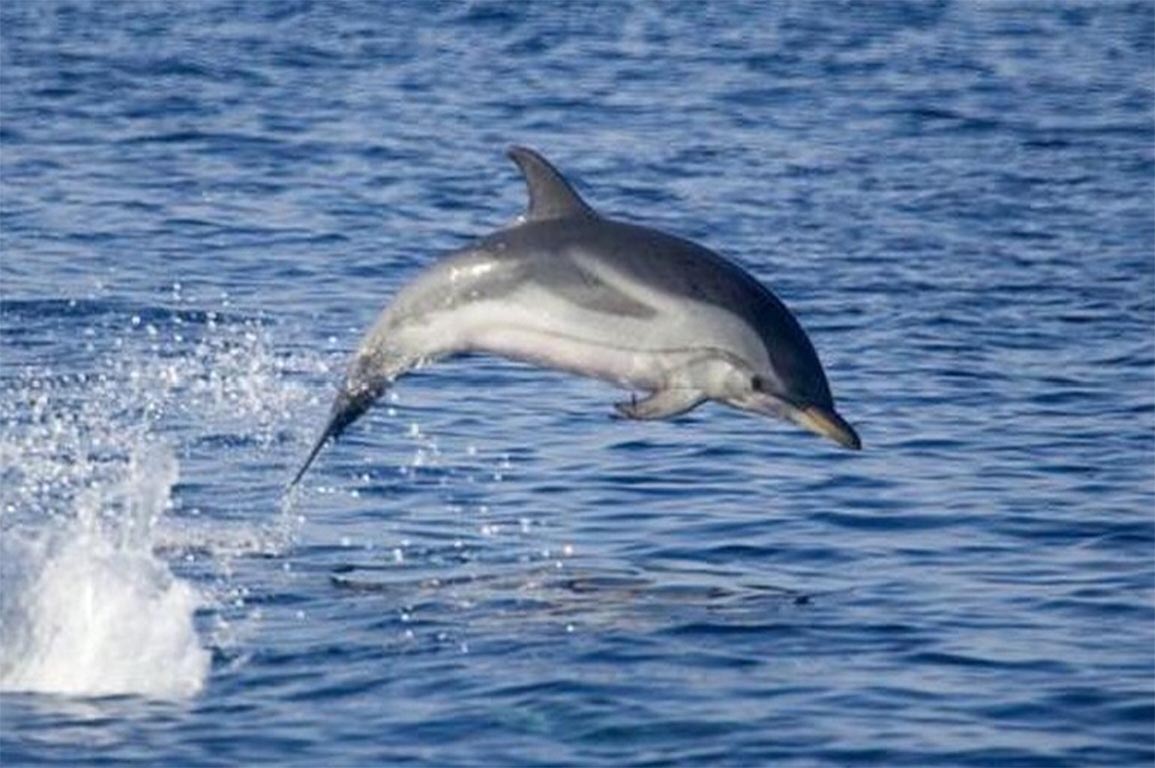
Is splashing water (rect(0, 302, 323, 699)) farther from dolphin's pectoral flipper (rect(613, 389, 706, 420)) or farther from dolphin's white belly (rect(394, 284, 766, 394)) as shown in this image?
dolphin's pectoral flipper (rect(613, 389, 706, 420))

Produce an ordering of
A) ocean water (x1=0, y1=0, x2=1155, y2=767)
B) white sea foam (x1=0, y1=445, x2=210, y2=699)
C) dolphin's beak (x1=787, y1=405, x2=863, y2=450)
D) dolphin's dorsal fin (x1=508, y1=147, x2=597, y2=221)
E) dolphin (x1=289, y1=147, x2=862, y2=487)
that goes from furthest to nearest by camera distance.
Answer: dolphin's dorsal fin (x1=508, y1=147, x2=597, y2=221) → dolphin (x1=289, y1=147, x2=862, y2=487) → dolphin's beak (x1=787, y1=405, x2=863, y2=450) → white sea foam (x1=0, y1=445, x2=210, y2=699) → ocean water (x1=0, y1=0, x2=1155, y2=767)

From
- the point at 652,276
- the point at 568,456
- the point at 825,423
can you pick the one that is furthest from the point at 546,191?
the point at 568,456

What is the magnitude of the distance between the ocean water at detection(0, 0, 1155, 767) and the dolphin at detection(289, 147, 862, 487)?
1150mm

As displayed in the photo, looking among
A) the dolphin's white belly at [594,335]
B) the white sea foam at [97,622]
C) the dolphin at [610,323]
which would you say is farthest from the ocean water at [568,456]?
the dolphin's white belly at [594,335]

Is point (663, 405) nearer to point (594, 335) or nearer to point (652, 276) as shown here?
point (594, 335)

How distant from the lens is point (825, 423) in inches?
639

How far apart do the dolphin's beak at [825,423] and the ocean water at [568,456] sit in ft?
3.29

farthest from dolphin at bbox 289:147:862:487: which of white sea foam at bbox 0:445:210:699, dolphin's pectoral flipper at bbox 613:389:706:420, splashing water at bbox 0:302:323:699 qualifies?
splashing water at bbox 0:302:323:699

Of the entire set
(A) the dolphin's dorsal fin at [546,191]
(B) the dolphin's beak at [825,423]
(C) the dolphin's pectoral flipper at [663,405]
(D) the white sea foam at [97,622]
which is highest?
(A) the dolphin's dorsal fin at [546,191]

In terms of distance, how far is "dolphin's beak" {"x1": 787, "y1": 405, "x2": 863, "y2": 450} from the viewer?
1614cm

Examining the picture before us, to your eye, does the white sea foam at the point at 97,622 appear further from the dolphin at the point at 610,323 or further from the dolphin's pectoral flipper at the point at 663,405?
the dolphin's pectoral flipper at the point at 663,405

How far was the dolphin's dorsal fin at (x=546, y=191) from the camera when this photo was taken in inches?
653

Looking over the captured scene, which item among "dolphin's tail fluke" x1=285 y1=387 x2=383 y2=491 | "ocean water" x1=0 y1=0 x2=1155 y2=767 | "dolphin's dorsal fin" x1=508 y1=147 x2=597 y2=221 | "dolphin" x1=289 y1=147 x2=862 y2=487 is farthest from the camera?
"dolphin's dorsal fin" x1=508 y1=147 x2=597 y2=221

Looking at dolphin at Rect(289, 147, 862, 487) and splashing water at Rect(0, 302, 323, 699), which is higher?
dolphin at Rect(289, 147, 862, 487)
